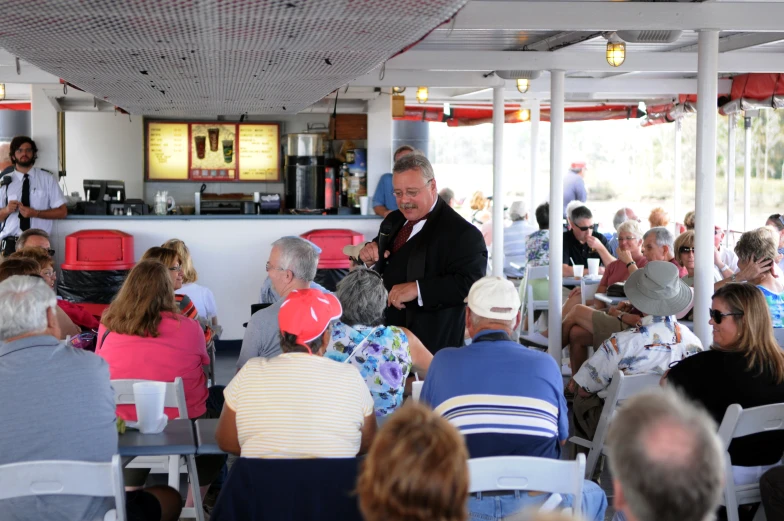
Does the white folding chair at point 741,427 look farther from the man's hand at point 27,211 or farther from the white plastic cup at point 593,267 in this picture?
the man's hand at point 27,211

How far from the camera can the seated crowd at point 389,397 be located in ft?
5.51

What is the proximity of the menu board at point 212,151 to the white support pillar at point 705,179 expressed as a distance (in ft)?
26.7

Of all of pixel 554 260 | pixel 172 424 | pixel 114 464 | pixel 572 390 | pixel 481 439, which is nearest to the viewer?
pixel 114 464

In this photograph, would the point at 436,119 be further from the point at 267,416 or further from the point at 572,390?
the point at 267,416

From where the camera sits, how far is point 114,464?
2.72 meters

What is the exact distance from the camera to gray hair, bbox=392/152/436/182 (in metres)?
4.59

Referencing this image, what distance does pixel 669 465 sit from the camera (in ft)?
5.43

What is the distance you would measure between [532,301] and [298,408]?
601 cm

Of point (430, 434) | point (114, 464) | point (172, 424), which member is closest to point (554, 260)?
point (172, 424)

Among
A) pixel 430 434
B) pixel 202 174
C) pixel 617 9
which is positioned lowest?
pixel 430 434

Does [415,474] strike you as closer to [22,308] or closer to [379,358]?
[22,308]

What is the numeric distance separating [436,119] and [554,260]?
7806mm

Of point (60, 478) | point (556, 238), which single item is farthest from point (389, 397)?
point (556, 238)

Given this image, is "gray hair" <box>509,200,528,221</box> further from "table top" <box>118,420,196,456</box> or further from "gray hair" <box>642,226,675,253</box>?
"table top" <box>118,420,196,456</box>
